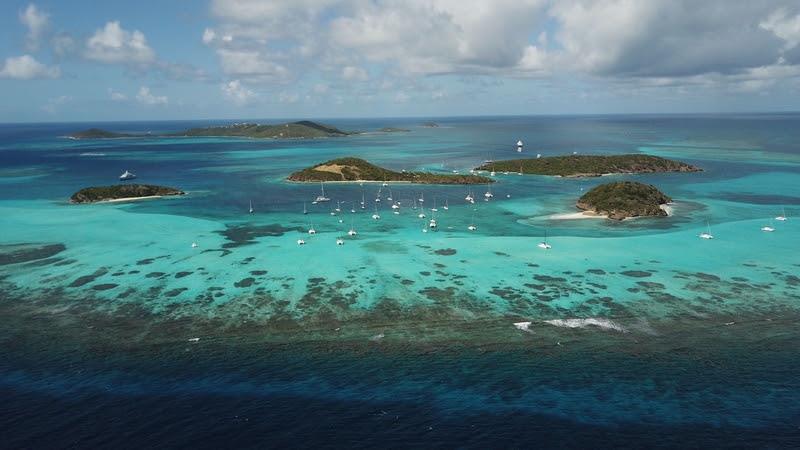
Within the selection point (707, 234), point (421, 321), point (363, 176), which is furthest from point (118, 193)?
point (707, 234)

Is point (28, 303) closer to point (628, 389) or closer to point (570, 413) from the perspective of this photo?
point (570, 413)

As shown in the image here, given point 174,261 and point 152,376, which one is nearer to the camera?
point 152,376

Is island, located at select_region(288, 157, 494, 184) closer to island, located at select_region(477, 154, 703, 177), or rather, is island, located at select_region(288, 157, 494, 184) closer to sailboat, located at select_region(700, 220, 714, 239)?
island, located at select_region(477, 154, 703, 177)

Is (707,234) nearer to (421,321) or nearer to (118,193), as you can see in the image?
(421,321)

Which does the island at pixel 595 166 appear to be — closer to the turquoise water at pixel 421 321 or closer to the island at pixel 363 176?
the island at pixel 363 176

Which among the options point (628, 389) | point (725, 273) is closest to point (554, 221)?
point (725, 273)
